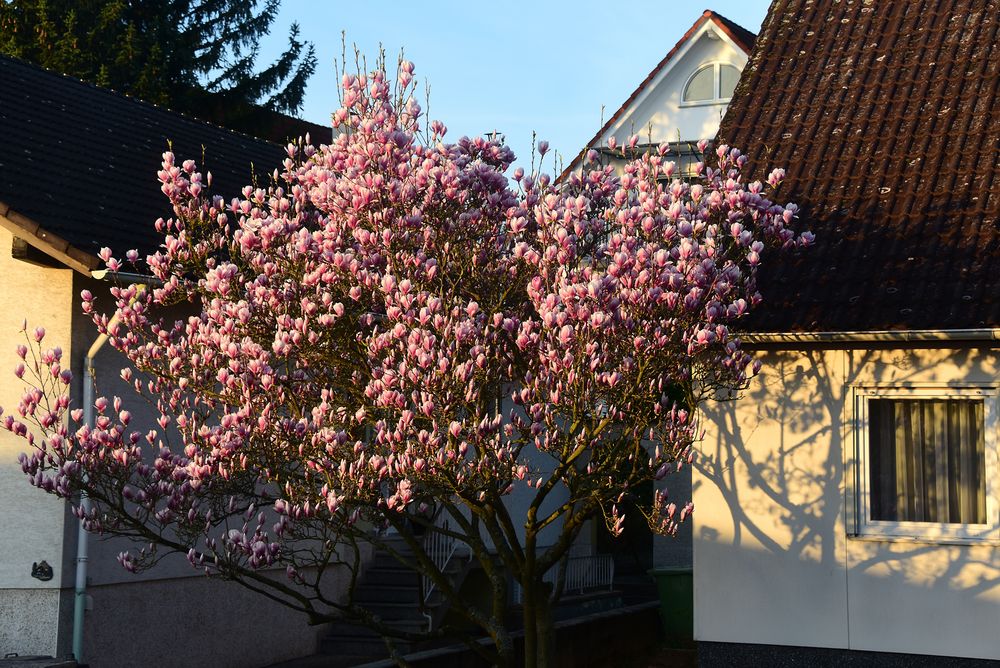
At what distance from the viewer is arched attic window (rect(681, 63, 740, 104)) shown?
2402 centimetres

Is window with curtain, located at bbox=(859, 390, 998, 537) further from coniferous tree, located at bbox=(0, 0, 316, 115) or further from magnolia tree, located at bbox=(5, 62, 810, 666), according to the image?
coniferous tree, located at bbox=(0, 0, 316, 115)

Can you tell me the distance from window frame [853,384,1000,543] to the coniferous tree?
852 inches

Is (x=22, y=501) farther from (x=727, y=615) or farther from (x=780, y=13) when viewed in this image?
(x=780, y=13)

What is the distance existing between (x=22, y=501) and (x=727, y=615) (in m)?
6.04

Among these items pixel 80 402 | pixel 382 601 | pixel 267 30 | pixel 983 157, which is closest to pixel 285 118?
pixel 267 30

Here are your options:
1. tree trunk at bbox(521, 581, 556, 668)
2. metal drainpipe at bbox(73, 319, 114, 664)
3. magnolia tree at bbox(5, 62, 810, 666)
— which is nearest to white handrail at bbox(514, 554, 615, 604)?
metal drainpipe at bbox(73, 319, 114, 664)

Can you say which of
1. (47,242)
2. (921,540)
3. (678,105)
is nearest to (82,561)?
(47,242)

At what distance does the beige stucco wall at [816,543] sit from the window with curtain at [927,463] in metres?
0.14

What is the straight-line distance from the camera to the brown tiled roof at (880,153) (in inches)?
372

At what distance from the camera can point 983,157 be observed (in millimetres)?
10312

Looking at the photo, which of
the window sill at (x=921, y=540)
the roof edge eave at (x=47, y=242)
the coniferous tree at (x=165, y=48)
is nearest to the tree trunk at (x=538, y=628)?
the window sill at (x=921, y=540)

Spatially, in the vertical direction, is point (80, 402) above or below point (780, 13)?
below

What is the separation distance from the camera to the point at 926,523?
9492 millimetres

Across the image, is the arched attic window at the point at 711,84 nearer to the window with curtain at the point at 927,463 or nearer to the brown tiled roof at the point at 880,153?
the brown tiled roof at the point at 880,153
